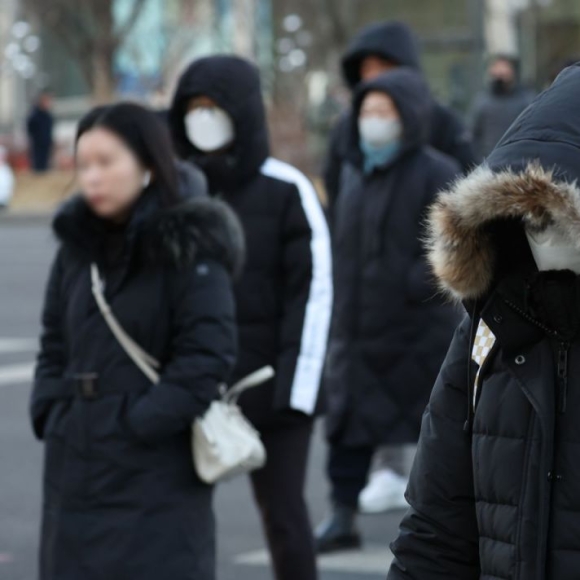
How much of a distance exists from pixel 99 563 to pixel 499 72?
35.4 feet

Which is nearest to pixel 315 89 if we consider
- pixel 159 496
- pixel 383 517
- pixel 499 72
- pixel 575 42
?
pixel 575 42

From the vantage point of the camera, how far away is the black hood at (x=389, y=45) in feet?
25.4

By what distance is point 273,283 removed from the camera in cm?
569

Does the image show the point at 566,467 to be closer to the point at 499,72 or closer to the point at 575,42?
the point at 499,72

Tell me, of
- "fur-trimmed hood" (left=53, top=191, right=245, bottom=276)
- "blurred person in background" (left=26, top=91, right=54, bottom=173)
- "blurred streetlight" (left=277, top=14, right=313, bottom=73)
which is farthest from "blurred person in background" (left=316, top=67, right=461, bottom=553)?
"blurred streetlight" (left=277, top=14, right=313, bottom=73)

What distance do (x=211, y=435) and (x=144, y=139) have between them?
837mm

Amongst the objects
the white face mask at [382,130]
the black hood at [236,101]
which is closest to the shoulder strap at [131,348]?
the black hood at [236,101]

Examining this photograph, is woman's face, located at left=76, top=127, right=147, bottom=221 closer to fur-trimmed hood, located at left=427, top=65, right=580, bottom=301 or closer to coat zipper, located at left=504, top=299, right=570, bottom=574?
fur-trimmed hood, located at left=427, top=65, right=580, bottom=301

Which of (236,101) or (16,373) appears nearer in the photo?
(236,101)

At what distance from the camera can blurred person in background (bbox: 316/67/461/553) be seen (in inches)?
266

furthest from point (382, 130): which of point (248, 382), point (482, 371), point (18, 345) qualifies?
point (18, 345)

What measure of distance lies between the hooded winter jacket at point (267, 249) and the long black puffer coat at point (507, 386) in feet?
8.56

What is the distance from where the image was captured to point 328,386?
7.00 m

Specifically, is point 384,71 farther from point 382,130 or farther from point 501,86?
point 501,86
